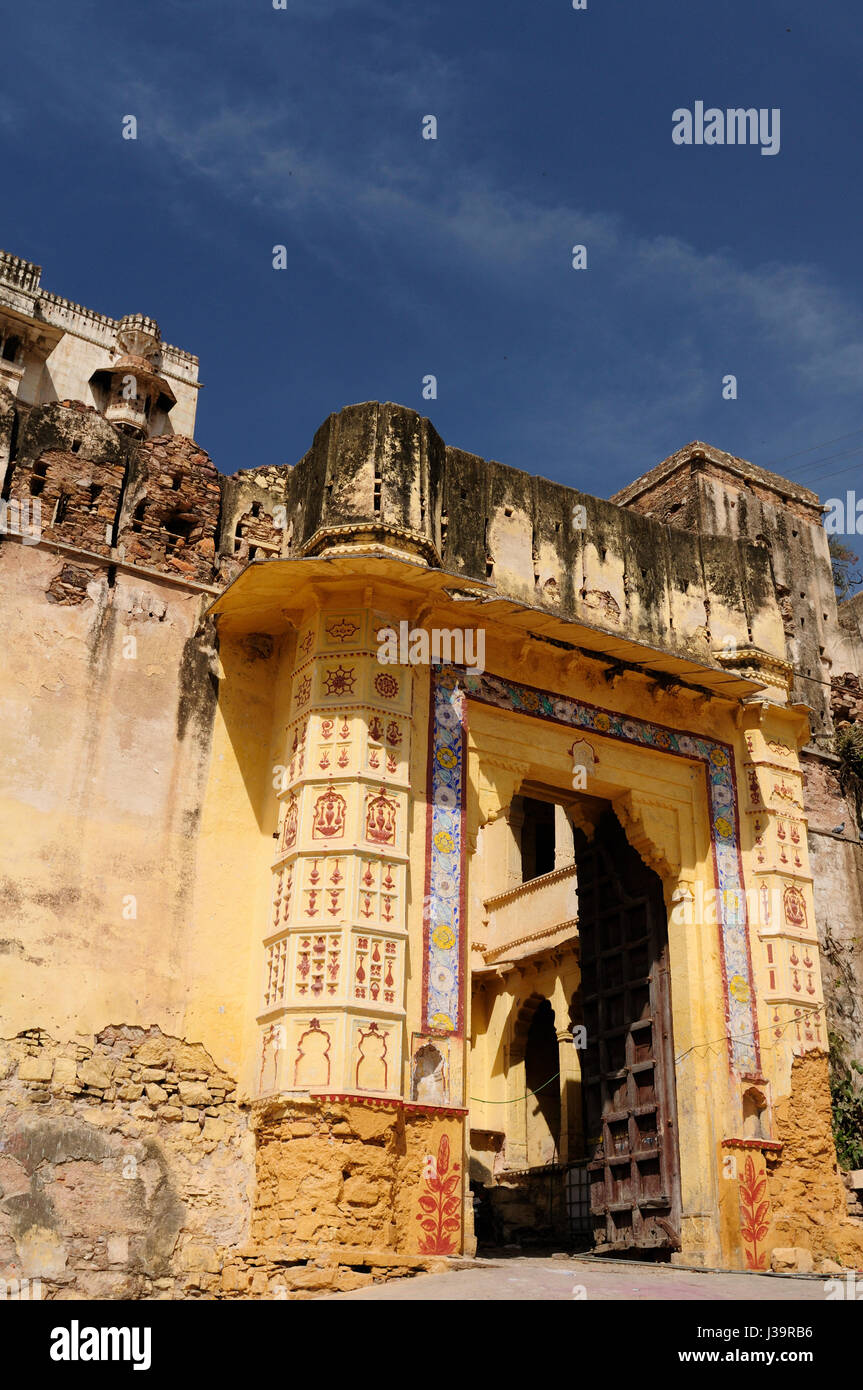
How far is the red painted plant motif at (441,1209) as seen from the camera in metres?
8.39

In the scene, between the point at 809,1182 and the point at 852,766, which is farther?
the point at 852,766

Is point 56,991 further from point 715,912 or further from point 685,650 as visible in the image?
point 685,650

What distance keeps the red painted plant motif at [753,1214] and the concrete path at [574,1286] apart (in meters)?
1.03

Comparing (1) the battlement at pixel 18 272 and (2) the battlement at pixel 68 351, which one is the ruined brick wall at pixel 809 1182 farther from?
(1) the battlement at pixel 18 272

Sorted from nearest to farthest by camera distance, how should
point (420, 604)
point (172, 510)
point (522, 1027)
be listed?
point (420, 604), point (172, 510), point (522, 1027)

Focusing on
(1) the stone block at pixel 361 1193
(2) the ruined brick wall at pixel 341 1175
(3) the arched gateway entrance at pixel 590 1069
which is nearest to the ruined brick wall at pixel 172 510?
(2) the ruined brick wall at pixel 341 1175

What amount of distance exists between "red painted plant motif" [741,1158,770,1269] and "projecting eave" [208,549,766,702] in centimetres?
406

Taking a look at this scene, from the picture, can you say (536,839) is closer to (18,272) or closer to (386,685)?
(386,685)

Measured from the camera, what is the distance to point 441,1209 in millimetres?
8492

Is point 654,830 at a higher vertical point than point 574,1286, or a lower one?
higher

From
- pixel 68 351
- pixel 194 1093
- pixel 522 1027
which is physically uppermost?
pixel 68 351

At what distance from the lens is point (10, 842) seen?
28.4ft

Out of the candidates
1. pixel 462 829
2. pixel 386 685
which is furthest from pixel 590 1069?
pixel 386 685

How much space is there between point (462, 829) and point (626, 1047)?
303 centimetres
